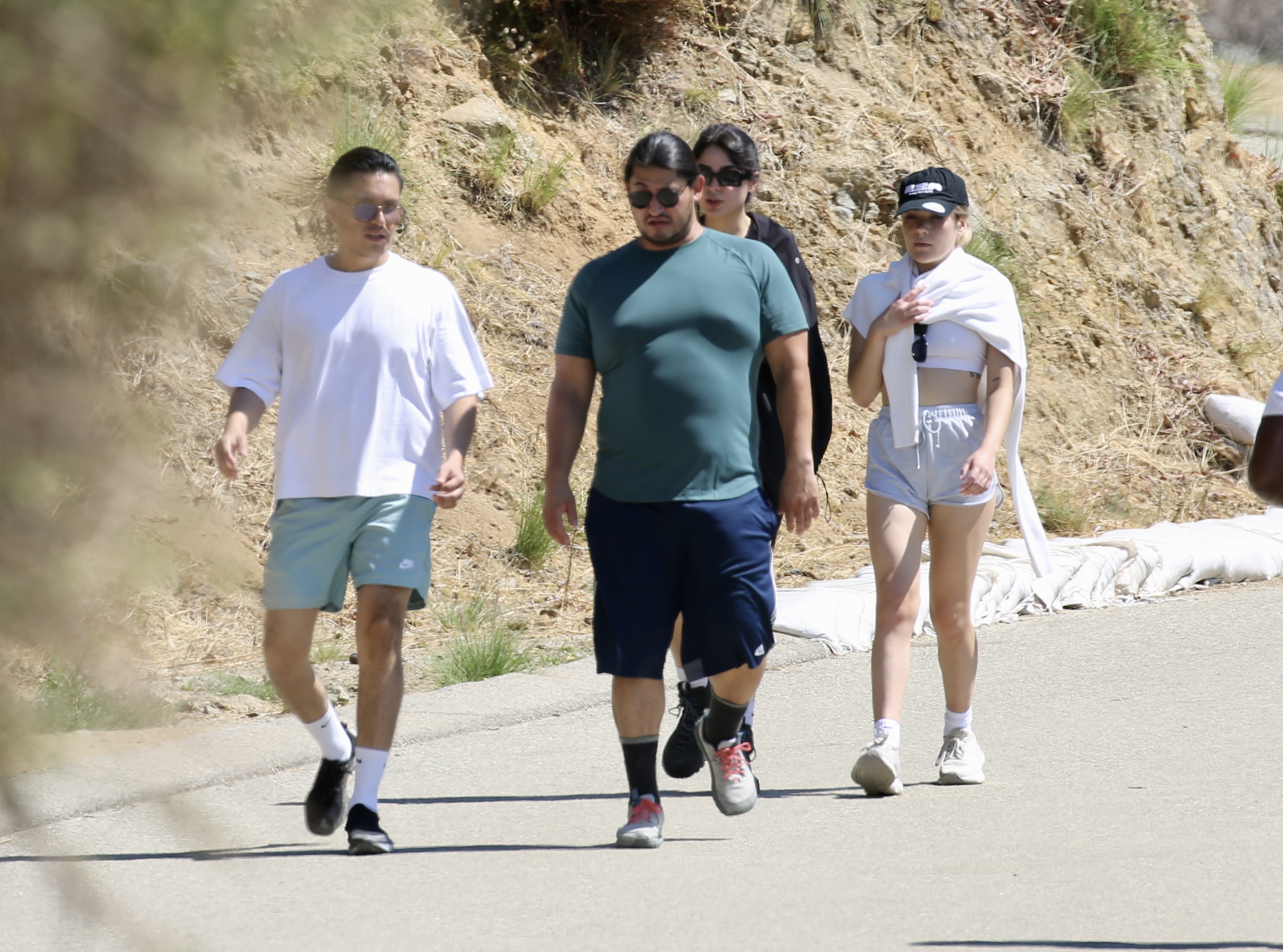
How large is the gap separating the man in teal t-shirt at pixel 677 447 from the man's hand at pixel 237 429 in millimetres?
990

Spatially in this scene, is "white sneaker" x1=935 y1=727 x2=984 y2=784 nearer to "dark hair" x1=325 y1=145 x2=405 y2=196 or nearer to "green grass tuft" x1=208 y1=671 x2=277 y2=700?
"dark hair" x1=325 y1=145 x2=405 y2=196

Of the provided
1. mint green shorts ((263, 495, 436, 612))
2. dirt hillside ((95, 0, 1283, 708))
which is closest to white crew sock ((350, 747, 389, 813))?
mint green shorts ((263, 495, 436, 612))

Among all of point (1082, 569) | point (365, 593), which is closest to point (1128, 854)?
point (365, 593)

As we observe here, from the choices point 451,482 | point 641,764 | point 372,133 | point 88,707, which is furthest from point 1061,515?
point 88,707

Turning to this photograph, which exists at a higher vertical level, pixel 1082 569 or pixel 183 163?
pixel 183 163

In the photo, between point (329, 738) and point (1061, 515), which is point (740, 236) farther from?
point (1061, 515)

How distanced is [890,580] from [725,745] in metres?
0.83

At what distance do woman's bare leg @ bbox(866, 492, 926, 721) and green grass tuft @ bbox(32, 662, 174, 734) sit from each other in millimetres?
3453

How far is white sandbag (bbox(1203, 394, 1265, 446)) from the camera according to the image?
12.7 metres

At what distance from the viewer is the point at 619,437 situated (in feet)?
14.6

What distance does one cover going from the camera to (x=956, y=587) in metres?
5.07

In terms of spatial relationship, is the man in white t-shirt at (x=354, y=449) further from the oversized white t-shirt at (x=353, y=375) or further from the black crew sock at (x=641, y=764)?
the black crew sock at (x=641, y=764)

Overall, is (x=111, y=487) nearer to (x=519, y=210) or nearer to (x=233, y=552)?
(x=233, y=552)

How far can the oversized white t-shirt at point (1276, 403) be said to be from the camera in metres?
3.34
